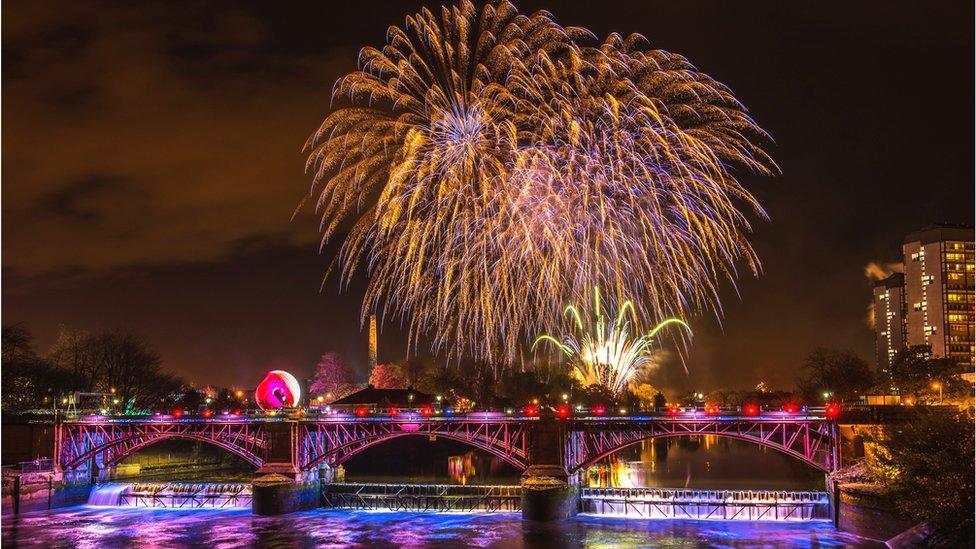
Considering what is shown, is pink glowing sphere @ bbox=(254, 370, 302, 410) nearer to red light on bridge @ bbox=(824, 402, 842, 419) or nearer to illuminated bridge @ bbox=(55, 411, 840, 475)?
illuminated bridge @ bbox=(55, 411, 840, 475)

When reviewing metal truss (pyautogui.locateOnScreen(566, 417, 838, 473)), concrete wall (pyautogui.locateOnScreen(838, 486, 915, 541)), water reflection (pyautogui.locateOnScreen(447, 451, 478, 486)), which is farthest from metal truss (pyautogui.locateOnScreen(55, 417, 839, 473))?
water reflection (pyautogui.locateOnScreen(447, 451, 478, 486))

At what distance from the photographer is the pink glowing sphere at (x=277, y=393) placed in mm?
89438

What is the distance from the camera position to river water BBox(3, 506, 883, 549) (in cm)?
6175

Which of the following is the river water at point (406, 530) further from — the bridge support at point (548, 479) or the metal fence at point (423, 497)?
the metal fence at point (423, 497)

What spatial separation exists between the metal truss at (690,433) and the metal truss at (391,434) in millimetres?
4722

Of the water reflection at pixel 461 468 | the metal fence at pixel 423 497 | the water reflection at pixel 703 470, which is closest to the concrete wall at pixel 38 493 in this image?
the metal fence at pixel 423 497

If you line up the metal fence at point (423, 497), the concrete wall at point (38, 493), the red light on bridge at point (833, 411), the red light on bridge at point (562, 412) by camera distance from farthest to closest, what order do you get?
the concrete wall at point (38, 493) → the red light on bridge at point (562, 412) → the metal fence at point (423, 497) → the red light on bridge at point (833, 411)

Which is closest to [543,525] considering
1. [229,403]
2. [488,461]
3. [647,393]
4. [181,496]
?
[181,496]

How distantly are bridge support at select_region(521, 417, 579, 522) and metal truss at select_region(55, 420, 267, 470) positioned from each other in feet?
86.9

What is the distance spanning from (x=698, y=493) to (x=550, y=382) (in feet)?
255

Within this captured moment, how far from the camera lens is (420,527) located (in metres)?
69.9

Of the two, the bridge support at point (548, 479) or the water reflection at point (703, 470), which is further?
the water reflection at point (703, 470)

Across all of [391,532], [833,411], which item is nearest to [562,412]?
[391,532]

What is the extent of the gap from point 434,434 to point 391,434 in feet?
13.4
